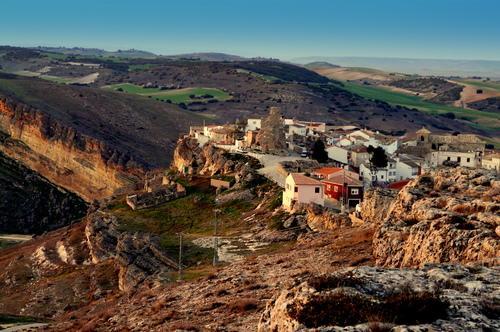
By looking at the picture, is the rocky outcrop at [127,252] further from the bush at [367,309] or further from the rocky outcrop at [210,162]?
the bush at [367,309]

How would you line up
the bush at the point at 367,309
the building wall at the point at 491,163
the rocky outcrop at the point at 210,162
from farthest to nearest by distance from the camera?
1. the building wall at the point at 491,163
2. the rocky outcrop at the point at 210,162
3. the bush at the point at 367,309

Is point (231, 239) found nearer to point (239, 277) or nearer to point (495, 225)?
point (239, 277)

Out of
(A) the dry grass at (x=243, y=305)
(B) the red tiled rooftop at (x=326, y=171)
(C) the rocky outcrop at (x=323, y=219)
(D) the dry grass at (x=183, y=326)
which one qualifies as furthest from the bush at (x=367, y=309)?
(B) the red tiled rooftop at (x=326, y=171)

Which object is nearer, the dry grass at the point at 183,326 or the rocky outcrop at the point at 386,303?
the rocky outcrop at the point at 386,303

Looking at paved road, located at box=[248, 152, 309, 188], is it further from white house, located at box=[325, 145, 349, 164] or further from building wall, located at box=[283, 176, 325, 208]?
building wall, located at box=[283, 176, 325, 208]

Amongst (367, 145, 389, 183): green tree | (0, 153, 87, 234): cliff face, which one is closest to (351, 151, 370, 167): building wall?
(367, 145, 389, 183): green tree

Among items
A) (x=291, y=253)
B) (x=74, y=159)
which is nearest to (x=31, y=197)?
(x=74, y=159)
